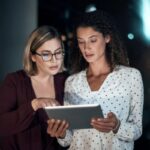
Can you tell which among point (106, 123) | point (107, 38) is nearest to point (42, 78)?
point (107, 38)

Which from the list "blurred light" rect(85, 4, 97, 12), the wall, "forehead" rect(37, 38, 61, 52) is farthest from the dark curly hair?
the wall

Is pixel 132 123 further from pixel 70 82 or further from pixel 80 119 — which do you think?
pixel 70 82

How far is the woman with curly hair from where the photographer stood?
69.5 inches

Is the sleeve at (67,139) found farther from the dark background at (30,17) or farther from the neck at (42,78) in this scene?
the dark background at (30,17)

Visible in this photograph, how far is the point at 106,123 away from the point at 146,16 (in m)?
1.09

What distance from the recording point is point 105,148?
71.6 inches

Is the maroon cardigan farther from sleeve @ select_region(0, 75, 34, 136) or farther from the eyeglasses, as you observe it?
the eyeglasses

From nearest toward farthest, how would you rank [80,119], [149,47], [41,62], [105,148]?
[80,119] < [105,148] < [41,62] < [149,47]

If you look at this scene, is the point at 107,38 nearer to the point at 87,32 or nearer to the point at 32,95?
the point at 87,32

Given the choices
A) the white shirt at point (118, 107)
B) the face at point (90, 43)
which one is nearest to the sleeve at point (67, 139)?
the white shirt at point (118, 107)

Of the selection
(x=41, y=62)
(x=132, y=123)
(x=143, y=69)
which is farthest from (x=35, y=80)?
(x=143, y=69)

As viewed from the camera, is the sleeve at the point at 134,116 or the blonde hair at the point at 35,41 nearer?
the sleeve at the point at 134,116

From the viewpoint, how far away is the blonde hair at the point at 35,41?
1.93 metres

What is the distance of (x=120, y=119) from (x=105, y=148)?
159 millimetres
